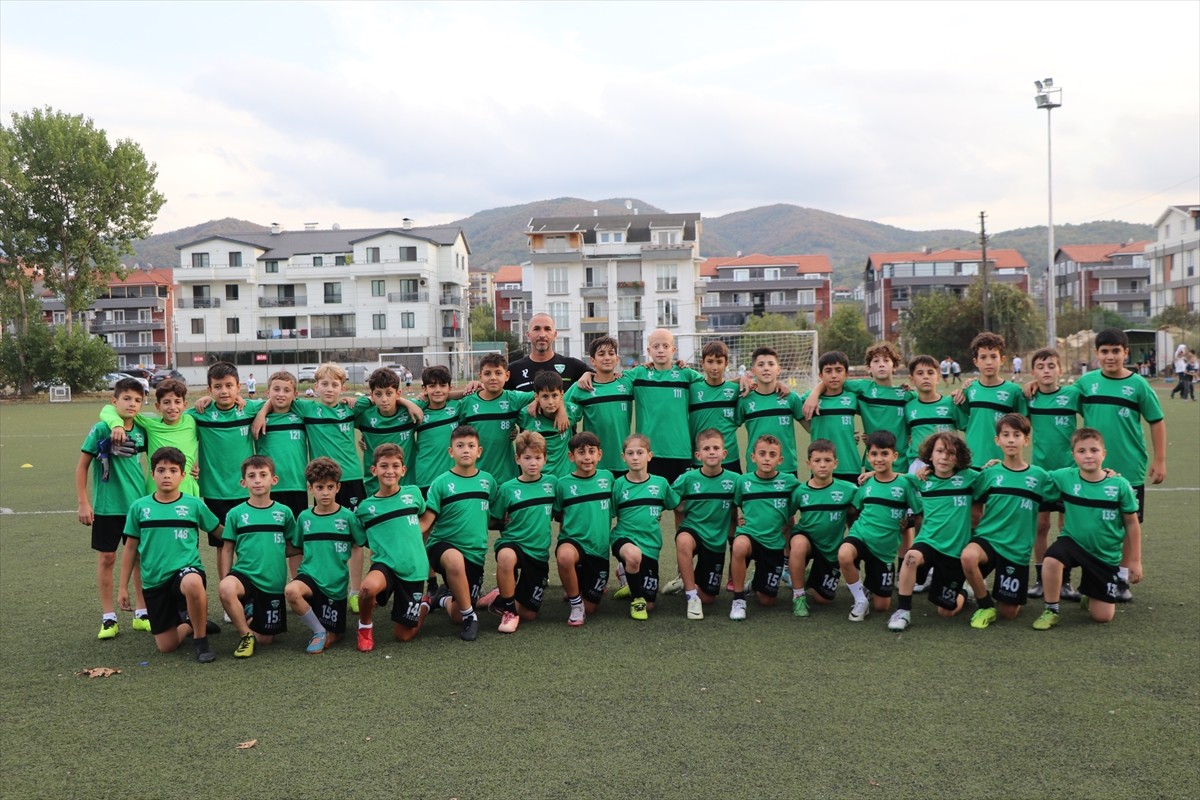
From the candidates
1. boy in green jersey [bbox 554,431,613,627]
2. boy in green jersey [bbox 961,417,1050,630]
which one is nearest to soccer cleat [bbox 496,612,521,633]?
boy in green jersey [bbox 554,431,613,627]

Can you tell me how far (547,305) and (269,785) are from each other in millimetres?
56289

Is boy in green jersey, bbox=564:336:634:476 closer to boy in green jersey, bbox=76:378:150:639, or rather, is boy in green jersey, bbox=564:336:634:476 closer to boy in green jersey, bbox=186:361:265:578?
boy in green jersey, bbox=186:361:265:578

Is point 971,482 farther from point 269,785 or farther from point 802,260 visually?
point 802,260

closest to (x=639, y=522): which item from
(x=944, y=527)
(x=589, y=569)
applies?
(x=589, y=569)

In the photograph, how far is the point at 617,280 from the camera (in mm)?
58531

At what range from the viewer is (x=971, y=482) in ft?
18.6

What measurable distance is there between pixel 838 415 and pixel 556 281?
2085 inches

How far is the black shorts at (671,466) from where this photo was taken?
6441 millimetres

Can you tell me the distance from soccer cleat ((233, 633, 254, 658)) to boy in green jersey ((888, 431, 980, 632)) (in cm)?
344

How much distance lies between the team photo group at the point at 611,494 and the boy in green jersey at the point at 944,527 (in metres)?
0.01

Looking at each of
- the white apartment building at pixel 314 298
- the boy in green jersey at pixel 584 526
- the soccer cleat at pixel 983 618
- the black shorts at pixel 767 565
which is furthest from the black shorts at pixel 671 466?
the white apartment building at pixel 314 298

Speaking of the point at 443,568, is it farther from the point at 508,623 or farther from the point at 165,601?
the point at 165,601

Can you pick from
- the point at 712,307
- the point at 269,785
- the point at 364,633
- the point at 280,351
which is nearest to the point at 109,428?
the point at 364,633

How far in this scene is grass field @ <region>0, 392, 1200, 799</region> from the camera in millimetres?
3520
